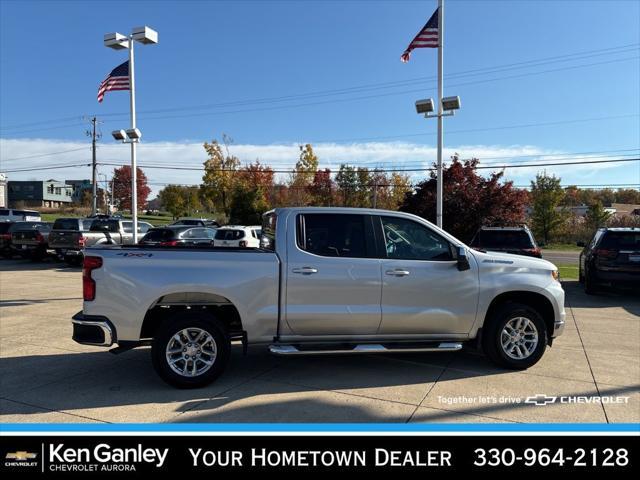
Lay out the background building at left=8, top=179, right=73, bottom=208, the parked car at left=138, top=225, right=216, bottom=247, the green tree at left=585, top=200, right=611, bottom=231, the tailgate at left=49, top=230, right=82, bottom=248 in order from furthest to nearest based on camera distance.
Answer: the background building at left=8, top=179, right=73, bottom=208 → the green tree at left=585, top=200, right=611, bottom=231 → the tailgate at left=49, top=230, right=82, bottom=248 → the parked car at left=138, top=225, right=216, bottom=247

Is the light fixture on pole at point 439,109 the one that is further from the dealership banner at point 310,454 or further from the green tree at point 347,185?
the green tree at point 347,185

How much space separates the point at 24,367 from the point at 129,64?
9705 millimetres

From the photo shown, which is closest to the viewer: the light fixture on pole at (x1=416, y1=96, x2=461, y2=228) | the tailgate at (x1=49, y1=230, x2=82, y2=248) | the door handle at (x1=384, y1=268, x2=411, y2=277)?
the door handle at (x1=384, y1=268, x2=411, y2=277)

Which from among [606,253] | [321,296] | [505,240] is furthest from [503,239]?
[321,296]

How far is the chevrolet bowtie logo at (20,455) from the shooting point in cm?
323

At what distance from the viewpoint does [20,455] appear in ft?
10.7

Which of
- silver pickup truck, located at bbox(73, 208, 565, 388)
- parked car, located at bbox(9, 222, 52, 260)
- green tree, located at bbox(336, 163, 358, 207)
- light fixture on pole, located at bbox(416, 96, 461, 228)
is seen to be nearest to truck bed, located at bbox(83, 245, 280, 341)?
silver pickup truck, located at bbox(73, 208, 565, 388)

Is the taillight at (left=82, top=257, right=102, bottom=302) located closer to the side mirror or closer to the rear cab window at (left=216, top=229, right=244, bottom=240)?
the side mirror

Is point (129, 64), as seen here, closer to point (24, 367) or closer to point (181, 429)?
point (24, 367)

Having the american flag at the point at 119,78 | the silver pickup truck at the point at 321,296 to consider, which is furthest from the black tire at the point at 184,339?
the american flag at the point at 119,78

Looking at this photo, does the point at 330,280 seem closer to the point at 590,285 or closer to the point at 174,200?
the point at 590,285

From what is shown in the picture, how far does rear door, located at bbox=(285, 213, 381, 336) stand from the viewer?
5.11 m

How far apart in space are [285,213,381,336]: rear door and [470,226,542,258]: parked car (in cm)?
709

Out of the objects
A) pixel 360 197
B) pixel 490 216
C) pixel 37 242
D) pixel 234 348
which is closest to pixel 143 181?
pixel 360 197
